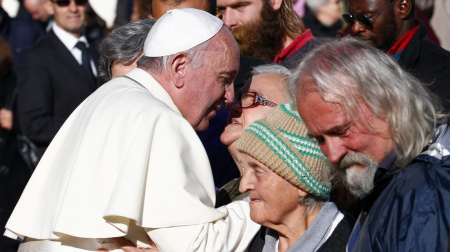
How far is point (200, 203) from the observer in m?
3.53

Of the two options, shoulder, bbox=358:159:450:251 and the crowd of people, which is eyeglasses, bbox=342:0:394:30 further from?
shoulder, bbox=358:159:450:251

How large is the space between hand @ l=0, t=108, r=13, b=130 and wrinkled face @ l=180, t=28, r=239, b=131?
427 centimetres

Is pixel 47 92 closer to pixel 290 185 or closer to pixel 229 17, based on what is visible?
pixel 229 17

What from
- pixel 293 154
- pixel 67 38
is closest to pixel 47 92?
pixel 67 38

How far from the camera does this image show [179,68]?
3924 mm

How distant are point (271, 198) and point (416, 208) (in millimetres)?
894

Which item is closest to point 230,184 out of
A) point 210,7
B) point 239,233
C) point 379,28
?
point 239,233

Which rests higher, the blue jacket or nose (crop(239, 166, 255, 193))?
the blue jacket

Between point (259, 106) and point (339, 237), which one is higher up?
point (259, 106)

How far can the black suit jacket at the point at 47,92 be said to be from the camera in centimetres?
757

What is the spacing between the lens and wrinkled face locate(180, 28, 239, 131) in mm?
3922

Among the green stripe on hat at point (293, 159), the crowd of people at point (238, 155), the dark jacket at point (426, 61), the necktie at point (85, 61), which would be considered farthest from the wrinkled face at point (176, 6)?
the necktie at point (85, 61)

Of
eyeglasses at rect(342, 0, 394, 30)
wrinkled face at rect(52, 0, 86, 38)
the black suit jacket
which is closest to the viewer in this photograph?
eyeglasses at rect(342, 0, 394, 30)

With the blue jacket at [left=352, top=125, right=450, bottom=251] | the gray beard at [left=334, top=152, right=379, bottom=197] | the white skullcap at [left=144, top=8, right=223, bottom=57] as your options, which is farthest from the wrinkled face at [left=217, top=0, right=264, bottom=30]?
the blue jacket at [left=352, top=125, right=450, bottom=251]
